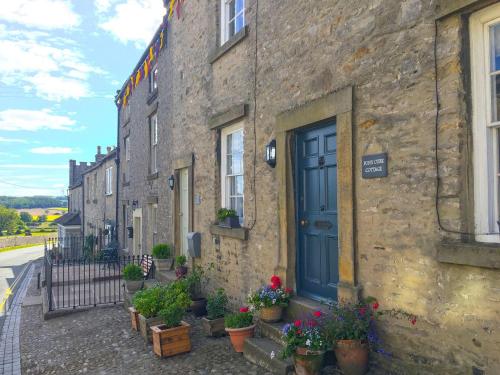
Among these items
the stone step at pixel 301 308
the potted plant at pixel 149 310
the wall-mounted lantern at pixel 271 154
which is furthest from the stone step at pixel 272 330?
the wall-mounted lantern at pixel 271 154

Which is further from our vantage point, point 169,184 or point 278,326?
point 169,184

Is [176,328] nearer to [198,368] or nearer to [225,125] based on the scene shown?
[198,368]

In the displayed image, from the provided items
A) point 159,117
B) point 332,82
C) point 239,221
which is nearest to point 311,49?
point 332,82

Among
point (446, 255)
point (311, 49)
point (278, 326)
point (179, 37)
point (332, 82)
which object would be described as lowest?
point (278, 326)

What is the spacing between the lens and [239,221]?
745cm

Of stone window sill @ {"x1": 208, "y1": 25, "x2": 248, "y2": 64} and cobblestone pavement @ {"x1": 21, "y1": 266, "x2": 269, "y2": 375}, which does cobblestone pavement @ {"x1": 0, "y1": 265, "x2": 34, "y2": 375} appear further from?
stone window sill @ {"x1": 208, "y1": 25, "x2": 248, "y2": 64}

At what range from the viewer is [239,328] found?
561cm

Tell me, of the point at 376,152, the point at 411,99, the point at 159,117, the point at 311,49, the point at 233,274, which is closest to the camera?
the point at 411,99

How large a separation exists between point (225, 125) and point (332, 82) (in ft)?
10.2

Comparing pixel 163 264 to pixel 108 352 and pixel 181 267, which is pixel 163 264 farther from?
pixel 108 352

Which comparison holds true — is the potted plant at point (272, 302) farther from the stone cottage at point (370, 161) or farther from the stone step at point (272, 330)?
the stone cottage at point (370, 161)

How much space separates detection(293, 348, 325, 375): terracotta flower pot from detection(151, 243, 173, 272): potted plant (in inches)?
273

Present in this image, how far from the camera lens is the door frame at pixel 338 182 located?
15.2ft

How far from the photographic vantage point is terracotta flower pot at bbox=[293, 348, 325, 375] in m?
4.18
